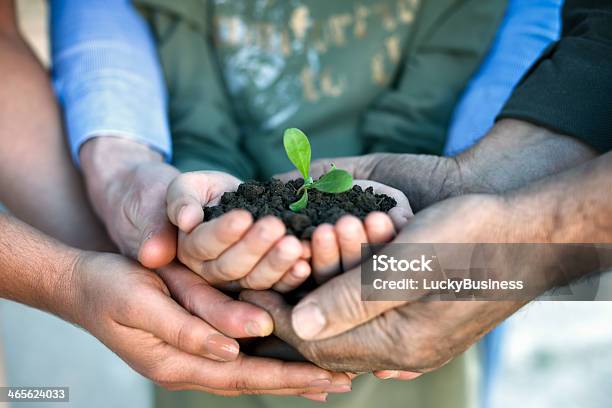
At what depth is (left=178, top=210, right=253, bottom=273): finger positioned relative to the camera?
89 cm

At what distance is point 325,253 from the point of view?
930mm

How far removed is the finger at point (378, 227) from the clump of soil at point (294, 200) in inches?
2.3

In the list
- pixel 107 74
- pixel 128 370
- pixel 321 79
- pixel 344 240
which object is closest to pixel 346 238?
pixel 344 240

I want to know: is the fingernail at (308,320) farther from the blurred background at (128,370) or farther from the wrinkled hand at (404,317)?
the blurred background at (128,370)

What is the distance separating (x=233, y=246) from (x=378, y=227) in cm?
22

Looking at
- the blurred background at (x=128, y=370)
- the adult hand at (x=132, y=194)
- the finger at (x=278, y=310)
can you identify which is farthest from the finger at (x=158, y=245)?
the blurred background at (x=128, y=370)

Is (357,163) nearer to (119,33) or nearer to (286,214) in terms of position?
(286,214)

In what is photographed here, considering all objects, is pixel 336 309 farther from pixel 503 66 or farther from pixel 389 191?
pixel 503 66

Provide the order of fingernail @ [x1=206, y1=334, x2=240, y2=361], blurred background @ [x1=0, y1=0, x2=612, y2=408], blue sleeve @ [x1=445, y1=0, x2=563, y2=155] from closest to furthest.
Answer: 1. fingernail @ [x1=206, y1=334, x2=240, y2=361]
2. blue sleeve @ [x1=445, y1=0, x2=563, y2=155]
3. blurred background @ [x1=0, y1=0, x2=612, y2=408]

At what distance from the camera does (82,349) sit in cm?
256

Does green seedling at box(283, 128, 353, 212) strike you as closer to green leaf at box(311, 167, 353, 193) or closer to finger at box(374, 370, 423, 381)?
green leaf at box(311, 167, 353, 193)

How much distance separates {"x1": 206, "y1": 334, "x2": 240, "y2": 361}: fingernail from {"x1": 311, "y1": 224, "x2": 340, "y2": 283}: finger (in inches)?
6.7

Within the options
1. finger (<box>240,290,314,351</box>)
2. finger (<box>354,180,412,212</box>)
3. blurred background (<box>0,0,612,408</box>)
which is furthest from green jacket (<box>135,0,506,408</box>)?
blurred background (<box>0,0,612,408</box>)

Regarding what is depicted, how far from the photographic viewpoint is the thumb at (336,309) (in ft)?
2.98
